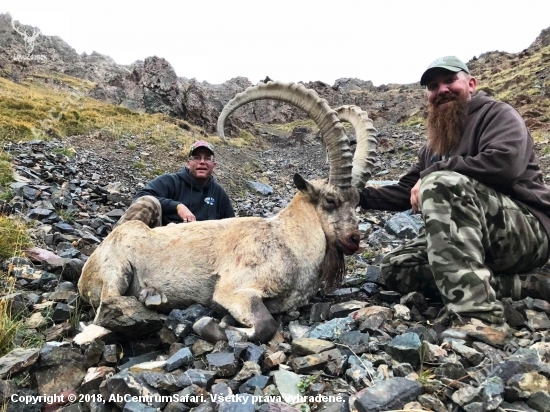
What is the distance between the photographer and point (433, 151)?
5.16 meters

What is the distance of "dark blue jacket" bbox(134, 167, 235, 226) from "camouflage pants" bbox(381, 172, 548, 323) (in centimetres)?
409

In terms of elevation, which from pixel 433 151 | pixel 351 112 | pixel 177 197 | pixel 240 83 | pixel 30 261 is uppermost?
pixel 240 83

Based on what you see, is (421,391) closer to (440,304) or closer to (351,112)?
(440,304)

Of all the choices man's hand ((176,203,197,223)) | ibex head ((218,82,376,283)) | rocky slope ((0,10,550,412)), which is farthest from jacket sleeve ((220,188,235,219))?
ibex head ((218,82,376,283))

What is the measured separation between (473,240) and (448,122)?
145 centimetres

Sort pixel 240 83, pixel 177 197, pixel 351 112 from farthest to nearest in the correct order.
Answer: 1. pixel 240 83
2. pixel 177 197
3. pixel 351 112

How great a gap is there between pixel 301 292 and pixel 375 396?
86.3 inches

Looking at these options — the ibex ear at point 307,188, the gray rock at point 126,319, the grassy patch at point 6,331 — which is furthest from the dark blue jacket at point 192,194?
the grassy patch at point 6,331

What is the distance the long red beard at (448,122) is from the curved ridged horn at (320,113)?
1.00m

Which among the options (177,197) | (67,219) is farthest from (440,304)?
(67,219)

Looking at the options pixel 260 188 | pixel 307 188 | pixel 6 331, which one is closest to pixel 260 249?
pixel 307 188

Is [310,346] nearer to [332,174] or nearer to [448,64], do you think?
[332,174]

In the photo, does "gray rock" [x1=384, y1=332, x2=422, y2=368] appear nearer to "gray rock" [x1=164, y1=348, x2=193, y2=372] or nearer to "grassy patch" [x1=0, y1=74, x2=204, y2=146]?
"gray rock" [x1=164, y1=348, x2=193, y2=372]

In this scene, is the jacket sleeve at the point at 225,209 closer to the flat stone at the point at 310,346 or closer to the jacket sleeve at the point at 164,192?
the jacket sleeve at the point at 164,192
